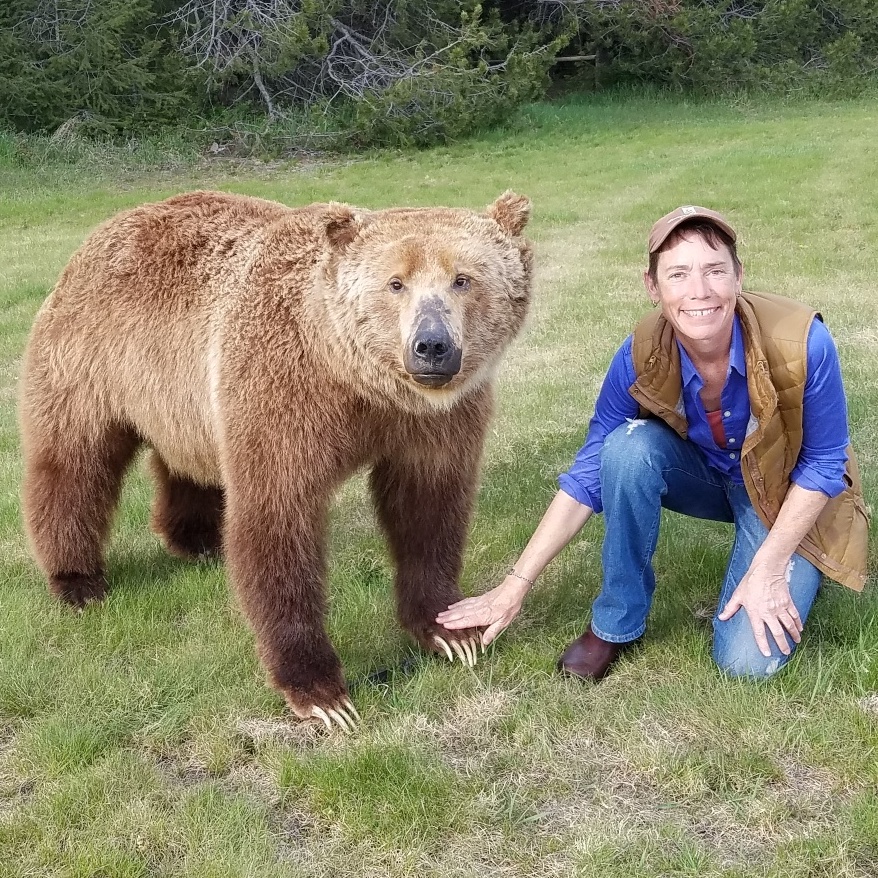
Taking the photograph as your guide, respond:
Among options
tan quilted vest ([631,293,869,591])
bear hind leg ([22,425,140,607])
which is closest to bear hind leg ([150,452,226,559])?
bear hind leg ([22,425,140,607])

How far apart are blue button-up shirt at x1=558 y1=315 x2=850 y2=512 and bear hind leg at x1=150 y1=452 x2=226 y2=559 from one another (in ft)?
6.76

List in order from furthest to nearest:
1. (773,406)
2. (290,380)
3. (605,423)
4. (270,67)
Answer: (270,67) → (605,423) → (290,380) → (773,406)

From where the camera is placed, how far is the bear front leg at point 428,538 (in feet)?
12.3

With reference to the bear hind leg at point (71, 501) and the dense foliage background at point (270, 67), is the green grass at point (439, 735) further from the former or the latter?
the dense foliage background at point (270, 67)

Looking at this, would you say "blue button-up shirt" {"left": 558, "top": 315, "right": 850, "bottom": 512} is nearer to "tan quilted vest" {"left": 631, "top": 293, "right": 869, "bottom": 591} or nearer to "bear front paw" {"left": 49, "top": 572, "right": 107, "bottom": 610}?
"tan quilted vest" {"left": 631, "top": 293, "right": 869, "bottom": 591}

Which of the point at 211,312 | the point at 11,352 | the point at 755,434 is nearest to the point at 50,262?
the point at 11,352

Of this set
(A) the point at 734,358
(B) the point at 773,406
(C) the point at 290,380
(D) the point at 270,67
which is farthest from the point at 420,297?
(D) the point at 270,67

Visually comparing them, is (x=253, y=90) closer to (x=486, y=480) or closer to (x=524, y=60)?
(x=524, y=60)

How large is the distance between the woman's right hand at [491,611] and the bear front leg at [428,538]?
0.35ft

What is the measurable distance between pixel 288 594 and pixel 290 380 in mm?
739

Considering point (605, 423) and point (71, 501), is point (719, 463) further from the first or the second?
point (71, 501)

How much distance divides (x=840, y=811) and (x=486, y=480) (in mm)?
3012

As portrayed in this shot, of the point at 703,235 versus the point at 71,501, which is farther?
the point at 71,501

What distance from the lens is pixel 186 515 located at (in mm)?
4879
